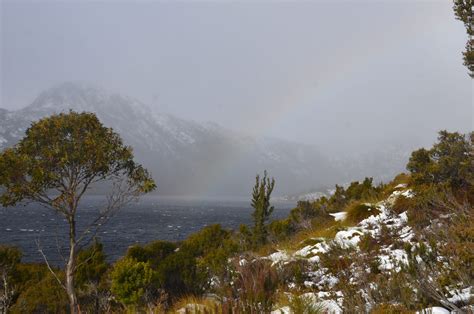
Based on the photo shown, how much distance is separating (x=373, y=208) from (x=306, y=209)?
13.6m

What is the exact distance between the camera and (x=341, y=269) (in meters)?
8.13

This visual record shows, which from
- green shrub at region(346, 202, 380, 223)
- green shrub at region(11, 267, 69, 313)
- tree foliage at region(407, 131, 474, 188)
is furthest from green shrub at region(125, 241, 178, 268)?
tree foliage at region(407, 131, 474, 188)

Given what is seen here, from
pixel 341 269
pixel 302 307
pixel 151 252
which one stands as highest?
pixel 302 307

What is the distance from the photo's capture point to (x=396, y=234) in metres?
9.58

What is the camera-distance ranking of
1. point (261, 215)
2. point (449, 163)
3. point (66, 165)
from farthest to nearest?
1. point (261, 215)
2. point (66, 165)
3. point (449, 163)

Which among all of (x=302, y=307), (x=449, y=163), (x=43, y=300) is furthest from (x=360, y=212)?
(x=43, y=300)

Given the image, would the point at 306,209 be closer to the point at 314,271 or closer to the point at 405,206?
the point at 405,206

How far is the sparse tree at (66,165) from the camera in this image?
499 inches

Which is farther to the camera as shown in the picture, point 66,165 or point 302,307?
point 66,165

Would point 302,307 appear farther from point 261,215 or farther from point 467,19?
point 261,215

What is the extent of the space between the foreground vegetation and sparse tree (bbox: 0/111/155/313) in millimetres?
2405

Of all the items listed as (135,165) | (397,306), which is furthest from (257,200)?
(397,306)

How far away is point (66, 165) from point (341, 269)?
1160 centimetres

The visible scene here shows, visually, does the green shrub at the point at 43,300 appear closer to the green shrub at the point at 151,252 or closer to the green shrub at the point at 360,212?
the green shrub at the point at 151,252
